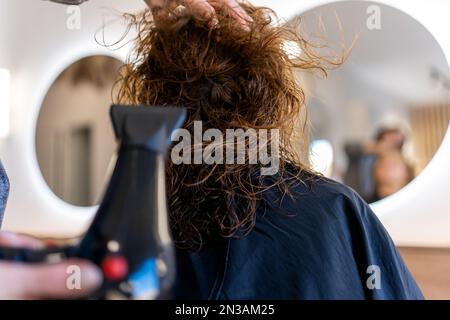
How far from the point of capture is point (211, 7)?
35.6 inches

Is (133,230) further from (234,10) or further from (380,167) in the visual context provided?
(380,167)

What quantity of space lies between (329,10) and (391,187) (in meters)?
0.89

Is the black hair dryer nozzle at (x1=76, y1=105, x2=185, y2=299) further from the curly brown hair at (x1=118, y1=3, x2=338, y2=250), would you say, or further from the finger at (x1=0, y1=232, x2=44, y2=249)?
the curly brown hair at (x1=118, y1=3, x2=338, y2=250)

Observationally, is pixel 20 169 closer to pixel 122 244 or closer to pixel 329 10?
pixel 329 10

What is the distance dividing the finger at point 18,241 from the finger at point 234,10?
2.23ft

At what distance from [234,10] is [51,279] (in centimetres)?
76

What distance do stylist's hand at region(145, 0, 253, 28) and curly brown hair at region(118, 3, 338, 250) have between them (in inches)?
0.5

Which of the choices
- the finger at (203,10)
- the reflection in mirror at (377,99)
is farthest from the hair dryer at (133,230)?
the reflection in mirror at (377,99)

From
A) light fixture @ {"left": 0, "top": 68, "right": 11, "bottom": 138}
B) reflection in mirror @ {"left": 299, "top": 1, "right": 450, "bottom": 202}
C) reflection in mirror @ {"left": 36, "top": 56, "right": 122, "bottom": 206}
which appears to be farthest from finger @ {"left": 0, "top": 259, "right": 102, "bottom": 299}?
light fixture @ {"left": 0, "top": 68, "right": 11, "bottom": 138}

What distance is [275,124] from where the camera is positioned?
3.12 feet

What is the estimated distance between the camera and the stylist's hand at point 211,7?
34.9 inches

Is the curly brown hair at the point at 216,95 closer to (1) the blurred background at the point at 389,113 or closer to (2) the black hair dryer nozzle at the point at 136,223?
(2) the black hair dryer nozzle at the point at 136,223

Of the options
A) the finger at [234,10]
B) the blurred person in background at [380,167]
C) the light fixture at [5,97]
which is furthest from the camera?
the light fixture at [5,97]
